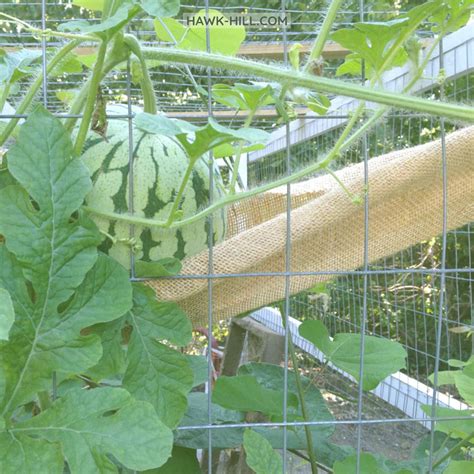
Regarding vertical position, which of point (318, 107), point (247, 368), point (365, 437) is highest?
point (318, 107)

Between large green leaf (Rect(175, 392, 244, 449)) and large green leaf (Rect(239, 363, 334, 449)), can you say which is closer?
large green leaf (Rect(175, 392, 244, 449))

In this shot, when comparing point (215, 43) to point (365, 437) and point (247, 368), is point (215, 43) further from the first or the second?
point (365, 437)

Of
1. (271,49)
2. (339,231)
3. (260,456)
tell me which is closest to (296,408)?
(260,456)

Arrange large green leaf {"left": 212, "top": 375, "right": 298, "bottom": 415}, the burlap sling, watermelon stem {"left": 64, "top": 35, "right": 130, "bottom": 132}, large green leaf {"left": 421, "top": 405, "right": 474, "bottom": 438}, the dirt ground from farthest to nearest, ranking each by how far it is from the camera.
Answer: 1. the dirt ground
2. large green leaf {"left": 421, "top": 405, "right": 474, "bottom": 438}
3. large green leaf {"left": 212, "top": 375, "right": 298, "bottom": 415}
4. the burlap sling
5. watermelon stem {"left": 64, "top": 35, "right": 130, "bottom": 132}

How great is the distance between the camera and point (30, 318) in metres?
0.64

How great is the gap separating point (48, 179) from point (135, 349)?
0.19 metres

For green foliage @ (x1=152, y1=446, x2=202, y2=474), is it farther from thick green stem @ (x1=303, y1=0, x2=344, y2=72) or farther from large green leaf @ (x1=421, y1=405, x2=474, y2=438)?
thick green stem @ (x1=303, y1=0, x2=344, y2=72)

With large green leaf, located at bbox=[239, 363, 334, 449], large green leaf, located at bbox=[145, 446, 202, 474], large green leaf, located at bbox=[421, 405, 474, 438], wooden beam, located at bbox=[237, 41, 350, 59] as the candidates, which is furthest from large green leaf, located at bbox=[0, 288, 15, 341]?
wooden beam, located at bbox=[237, 41, 350, 59]

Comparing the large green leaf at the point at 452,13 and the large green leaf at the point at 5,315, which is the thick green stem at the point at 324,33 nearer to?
the large green leaf at the point at 452,13

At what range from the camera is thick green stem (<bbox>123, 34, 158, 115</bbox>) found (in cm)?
66

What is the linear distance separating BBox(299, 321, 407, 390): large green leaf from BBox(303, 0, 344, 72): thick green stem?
435 millimetres

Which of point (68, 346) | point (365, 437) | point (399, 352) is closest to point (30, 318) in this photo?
point (68, 346)

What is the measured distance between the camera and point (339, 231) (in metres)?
0.84

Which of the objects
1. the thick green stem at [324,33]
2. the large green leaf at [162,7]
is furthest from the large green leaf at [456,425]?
the large green leaf at [162,7]
